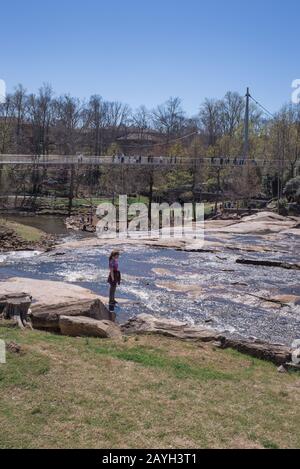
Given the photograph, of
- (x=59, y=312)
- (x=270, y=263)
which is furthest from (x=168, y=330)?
(x=270, y=263)

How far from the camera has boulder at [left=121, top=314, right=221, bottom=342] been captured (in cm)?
1206

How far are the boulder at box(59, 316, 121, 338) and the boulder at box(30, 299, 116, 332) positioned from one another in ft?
1.04

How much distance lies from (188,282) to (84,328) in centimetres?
1002

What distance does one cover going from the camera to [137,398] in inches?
308

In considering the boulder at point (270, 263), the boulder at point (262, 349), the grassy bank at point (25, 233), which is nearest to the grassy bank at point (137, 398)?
the boulder at point (262, 349)

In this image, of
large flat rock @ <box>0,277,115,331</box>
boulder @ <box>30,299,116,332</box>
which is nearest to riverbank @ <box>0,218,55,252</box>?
large flat rock @ <box>0,277,115,331</box>

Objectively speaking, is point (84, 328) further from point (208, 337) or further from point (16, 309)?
point (208, 337)

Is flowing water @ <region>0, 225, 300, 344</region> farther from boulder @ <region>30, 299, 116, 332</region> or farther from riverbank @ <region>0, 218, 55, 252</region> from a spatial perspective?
boulder @ <region>30, 299, 116, 332</region>

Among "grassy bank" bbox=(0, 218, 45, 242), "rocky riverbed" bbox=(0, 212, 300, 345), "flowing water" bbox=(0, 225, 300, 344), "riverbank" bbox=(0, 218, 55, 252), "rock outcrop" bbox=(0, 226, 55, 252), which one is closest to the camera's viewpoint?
"flowing water" bbox=(0, 225, 300, 344)

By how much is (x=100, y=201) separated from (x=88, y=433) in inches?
2207

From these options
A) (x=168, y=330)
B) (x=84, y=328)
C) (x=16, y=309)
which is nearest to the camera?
(x=84, y=328)

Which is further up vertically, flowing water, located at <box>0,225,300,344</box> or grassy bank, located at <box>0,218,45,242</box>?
grassy bank, located at <box>0,218,45,242</box>
